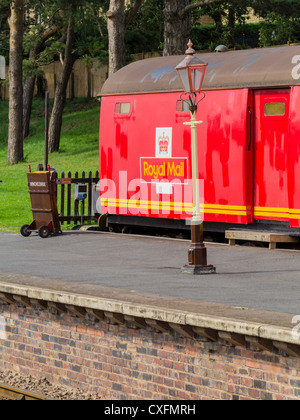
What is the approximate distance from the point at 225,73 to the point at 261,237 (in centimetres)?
336

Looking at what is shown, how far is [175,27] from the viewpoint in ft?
86.3

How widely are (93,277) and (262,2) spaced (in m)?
17.7

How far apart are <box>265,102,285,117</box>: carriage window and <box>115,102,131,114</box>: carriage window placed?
146 inches

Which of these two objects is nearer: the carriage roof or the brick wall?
the brick wall

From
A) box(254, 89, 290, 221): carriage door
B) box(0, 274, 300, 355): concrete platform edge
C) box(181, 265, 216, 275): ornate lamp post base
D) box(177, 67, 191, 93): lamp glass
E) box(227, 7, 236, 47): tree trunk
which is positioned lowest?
box(181, 265, 216, 275): ornate lamp post base

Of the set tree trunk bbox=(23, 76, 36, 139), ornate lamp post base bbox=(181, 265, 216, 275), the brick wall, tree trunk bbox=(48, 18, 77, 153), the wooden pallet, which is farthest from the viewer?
tree trunk bbox=(23, 76, 36, 139)

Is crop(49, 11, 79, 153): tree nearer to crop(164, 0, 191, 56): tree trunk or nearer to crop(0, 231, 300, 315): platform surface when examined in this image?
crop(164, 0, 191, 56): tree trunk

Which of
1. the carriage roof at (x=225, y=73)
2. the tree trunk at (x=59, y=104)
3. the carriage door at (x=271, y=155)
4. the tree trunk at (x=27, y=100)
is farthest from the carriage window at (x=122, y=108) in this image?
the tree trunk at (x=27, y=100)

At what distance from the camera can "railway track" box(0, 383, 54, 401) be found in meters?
11.4

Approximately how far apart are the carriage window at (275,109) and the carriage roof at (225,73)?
0.35 m

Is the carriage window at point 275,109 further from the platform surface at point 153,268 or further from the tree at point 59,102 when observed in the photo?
the tree at point 59,102

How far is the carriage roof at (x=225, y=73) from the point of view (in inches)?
636

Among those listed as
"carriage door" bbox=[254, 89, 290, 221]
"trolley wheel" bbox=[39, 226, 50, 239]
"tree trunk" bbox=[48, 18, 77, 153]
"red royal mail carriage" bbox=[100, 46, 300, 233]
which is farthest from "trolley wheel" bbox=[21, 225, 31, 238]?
"tree trunk" bbox=[48, 18, 77, 153]

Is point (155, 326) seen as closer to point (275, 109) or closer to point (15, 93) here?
point (275, 109)
